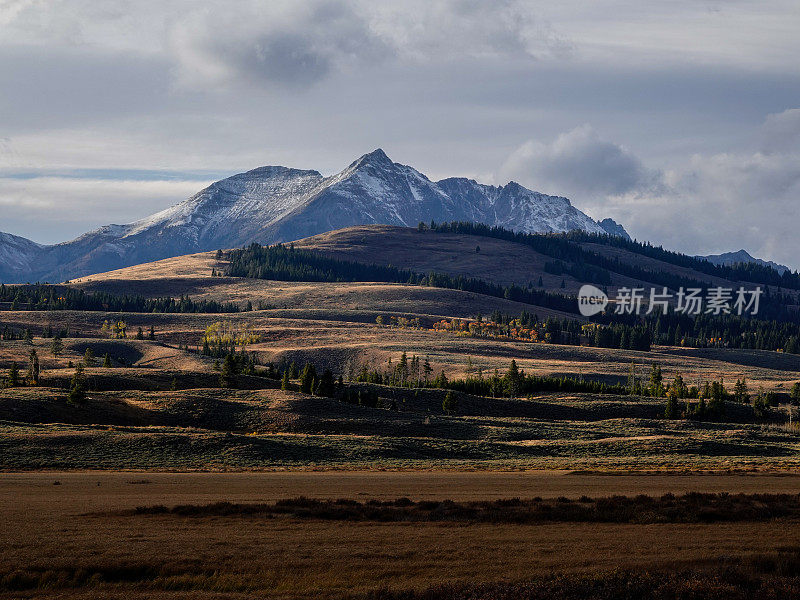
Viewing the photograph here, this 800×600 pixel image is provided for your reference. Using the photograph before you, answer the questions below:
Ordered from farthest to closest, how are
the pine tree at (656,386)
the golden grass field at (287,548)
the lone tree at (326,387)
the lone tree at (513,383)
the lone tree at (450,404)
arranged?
the pine tree at (656,386)
the lone tree at (513,383)
the lone tree at (450,404)
the lone tree at (326,387)
the golden grass field at (287,548)

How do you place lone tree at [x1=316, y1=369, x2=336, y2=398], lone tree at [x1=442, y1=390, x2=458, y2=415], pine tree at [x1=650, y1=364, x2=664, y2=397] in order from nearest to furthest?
lone tree at [x1=316, y1=369, x2=336, y2=398] → lone tree at [x1=442, y1=390, x2=458, y2=415] → pine tree at [x1=650, y1=364, x2=664, y2=397]

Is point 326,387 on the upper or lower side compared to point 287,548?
lower

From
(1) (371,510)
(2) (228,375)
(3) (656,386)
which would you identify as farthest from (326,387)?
(1) (371,510)

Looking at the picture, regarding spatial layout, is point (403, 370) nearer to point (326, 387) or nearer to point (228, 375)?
point (326, 387)

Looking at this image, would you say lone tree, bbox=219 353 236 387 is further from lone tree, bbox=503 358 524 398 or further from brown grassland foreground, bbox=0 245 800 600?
lone tree, bbox=503 358 524 398

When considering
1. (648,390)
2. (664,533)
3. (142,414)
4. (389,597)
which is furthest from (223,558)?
(648,390)

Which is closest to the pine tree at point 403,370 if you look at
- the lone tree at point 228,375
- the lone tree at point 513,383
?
the lone tree at point 513,383

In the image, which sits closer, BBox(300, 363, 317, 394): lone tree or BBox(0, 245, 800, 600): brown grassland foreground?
BBox(0, 245, 800, 600): brown grassland foreground

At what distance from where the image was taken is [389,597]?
23.0 m

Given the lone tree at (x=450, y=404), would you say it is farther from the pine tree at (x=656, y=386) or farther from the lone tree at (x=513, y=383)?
the pine tree at (x=656, y=386)

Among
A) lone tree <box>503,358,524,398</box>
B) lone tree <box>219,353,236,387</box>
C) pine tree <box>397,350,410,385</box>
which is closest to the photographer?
lone tree <box>219,353,236,387</box>

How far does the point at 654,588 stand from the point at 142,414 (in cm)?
7814

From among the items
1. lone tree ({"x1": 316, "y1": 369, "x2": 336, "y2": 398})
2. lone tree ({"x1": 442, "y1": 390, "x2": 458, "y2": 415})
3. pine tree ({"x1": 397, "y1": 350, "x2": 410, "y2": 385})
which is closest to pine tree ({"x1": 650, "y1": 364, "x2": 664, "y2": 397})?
pine tree ({"x1": 397, "y1": 350, "x2": 410, "y2": 385})

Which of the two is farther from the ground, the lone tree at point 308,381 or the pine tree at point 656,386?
the pine tree at point 656,386
